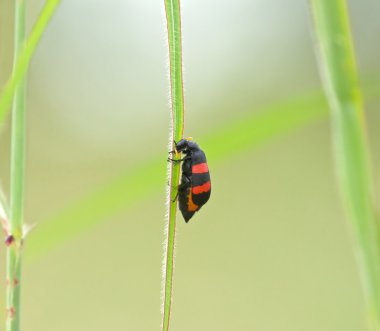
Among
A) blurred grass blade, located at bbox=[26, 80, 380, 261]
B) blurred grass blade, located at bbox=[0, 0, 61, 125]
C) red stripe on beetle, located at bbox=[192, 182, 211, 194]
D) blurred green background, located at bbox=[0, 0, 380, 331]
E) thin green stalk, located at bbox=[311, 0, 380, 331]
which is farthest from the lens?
blurred green background, located at bbox=[0, 0, 380, 331]

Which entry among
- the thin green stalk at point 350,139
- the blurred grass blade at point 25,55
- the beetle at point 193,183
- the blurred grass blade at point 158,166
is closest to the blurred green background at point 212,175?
the beetle at point 193,183

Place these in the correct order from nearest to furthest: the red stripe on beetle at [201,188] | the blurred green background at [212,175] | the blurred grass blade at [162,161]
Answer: the blurred grass blade at [162,161] → the red stripe on beetle at [201,188] → the blurred green background at [212,175]

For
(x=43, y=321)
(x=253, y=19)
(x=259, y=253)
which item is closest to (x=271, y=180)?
(x=259, y=253)

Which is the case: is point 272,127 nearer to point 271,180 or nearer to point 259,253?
point 259,253

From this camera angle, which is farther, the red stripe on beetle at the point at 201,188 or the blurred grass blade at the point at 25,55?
the red stripe on beetle at the point at 201,188

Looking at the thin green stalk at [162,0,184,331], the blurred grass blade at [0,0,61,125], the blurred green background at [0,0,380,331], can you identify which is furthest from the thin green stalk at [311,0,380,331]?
the blurred green background at [0,0,380,331]

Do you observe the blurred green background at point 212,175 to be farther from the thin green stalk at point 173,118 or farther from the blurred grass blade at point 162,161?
the thin green stalk at point 173,118

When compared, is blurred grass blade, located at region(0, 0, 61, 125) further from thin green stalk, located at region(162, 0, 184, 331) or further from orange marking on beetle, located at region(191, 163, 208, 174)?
orange marking on beetle, located at region(191, 163, 208, 174)
